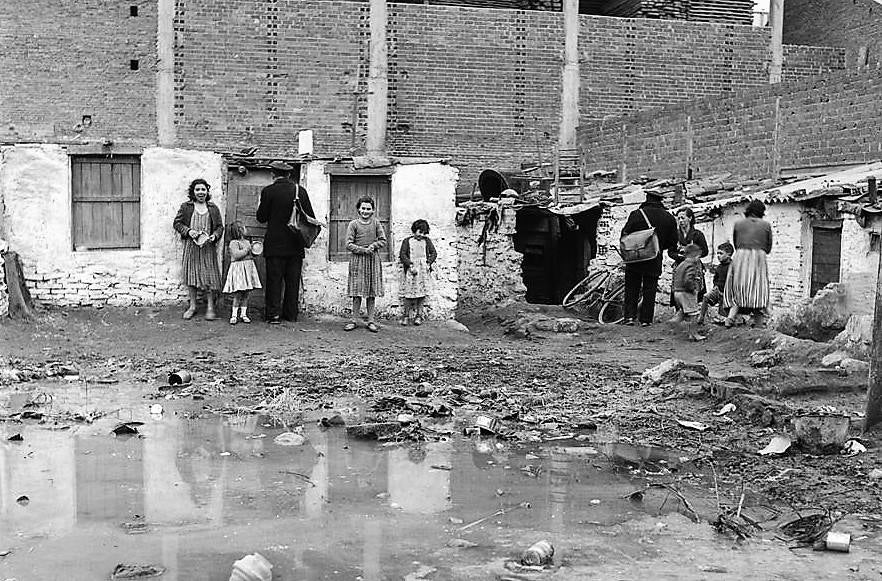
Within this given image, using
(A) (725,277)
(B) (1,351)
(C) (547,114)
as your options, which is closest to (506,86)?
(C) (547,114)

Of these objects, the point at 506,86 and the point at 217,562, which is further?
the point at 506,86

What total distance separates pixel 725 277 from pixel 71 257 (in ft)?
25.5

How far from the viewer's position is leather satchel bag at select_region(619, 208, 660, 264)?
13.2 metres

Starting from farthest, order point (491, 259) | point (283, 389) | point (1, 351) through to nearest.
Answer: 1. point (491, 259)
2. point (1, 351)
3. point (283, 389)

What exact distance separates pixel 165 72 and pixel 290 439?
15670mm

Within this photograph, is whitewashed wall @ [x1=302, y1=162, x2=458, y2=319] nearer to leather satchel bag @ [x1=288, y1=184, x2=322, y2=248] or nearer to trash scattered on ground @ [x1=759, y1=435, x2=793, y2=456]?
leather satchel bag @ [x1=288, y1=184, x2=322, y2=248]

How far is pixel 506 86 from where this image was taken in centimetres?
2291

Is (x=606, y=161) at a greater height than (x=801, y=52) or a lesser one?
lesser

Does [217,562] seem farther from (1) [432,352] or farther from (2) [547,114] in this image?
(2) [547,114]

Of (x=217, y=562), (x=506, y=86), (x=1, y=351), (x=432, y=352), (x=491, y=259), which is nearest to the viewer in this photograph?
(x=217, y=562)

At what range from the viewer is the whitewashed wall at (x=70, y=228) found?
1278cm

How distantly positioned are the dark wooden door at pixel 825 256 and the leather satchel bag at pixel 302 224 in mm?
5820

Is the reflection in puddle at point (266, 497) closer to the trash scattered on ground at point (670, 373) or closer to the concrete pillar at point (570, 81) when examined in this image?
the trash scattered on ground at point (670, 373)

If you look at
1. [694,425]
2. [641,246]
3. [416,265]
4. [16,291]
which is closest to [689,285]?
[641,246]
